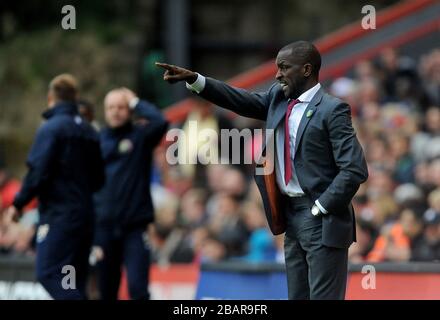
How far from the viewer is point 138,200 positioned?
11.5 meters

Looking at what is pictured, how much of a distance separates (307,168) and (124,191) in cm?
357

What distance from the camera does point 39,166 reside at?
10.5 metres

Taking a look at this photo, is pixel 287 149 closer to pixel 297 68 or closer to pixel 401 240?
pixel 297 68

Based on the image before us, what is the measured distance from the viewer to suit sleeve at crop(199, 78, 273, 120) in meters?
8.48

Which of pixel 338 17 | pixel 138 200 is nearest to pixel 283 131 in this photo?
pixel 138 200

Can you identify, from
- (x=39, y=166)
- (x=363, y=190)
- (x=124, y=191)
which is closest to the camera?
(x=39, y=166)

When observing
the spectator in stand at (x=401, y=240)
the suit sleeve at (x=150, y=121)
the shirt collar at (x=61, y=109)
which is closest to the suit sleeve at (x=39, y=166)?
the shirt collar at (x=61, y=109)

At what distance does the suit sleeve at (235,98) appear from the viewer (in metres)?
8.48

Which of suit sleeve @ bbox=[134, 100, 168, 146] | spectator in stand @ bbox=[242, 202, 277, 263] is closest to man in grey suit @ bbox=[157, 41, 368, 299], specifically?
suit sleeve @ bbox=[134, 100, 168, 146]

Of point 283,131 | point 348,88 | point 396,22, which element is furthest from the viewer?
point 396,22

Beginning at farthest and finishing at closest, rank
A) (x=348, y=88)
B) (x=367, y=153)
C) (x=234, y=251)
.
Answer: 1. (x=348, y=88)
2. (x=367, y=153)
3. (x=234, y=251)

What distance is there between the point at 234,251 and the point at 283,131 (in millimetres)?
6297

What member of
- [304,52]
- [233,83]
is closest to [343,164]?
[304,52]
